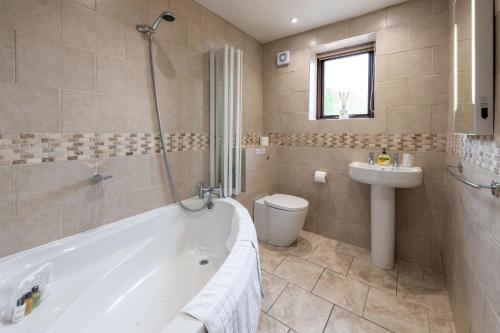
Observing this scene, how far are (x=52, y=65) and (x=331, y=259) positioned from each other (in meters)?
2.45

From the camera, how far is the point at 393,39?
1987 mm

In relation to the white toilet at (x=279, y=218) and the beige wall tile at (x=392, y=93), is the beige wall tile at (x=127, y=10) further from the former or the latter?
the beige wall tile at (x=392, y=93)

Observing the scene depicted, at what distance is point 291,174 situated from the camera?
2656 millimetres

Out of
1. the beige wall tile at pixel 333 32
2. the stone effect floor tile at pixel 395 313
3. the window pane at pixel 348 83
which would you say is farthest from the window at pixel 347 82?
the stone effect floor tile at pixel 395 313

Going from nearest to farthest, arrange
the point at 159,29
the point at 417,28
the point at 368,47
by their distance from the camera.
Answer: the point at 159,29 < the point at 417,28 < the point at 368,47

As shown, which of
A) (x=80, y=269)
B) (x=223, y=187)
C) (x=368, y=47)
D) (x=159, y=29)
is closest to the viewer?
(x=80, y=269)

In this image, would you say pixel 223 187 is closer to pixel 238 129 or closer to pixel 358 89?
pixel 238 129

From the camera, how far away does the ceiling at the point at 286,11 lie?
1.94 metres

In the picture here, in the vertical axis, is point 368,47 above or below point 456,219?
above

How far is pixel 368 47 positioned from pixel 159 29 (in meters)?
2.00

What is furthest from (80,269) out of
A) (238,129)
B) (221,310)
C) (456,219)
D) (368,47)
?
(368,47)

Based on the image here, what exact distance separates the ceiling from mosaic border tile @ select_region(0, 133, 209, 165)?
1291mm

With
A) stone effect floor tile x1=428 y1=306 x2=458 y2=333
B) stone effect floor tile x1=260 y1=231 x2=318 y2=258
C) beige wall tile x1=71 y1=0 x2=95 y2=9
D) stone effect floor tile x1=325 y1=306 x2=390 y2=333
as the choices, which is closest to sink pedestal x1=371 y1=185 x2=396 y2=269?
stone effect floor tile x1=428 y1=306 x2=458 y2=333

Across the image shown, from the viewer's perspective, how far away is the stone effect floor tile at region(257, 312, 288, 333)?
4.32 ft
